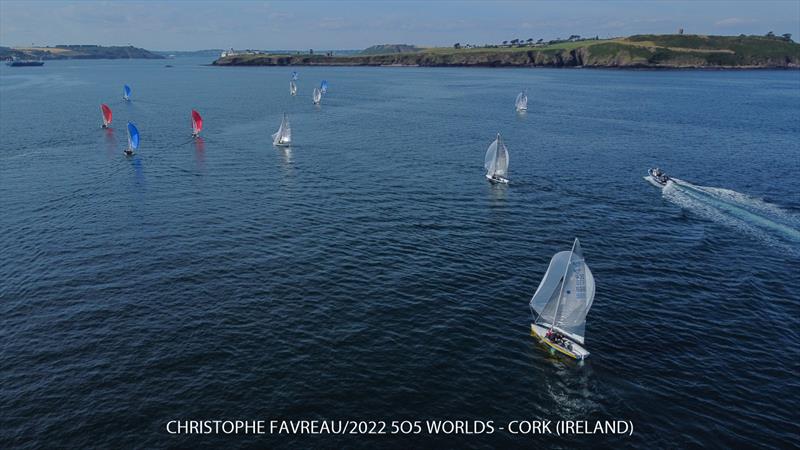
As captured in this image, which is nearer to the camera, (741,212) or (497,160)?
(741,212)

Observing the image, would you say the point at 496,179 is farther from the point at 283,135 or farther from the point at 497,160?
the point at 283,135

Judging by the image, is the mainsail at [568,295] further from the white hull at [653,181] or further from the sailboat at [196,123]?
the sailboat at [196,123]

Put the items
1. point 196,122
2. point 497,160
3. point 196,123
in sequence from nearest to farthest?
point 497,160 → point 196,122 → point 196,123

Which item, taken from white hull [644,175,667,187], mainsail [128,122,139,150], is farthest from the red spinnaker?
white hull [644,175,667,187]

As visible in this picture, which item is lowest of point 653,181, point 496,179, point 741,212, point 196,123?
point 741,212

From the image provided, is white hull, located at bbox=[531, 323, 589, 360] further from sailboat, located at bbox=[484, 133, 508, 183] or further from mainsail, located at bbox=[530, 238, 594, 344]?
sailboat, located at bbox=[484, 133, 508, 183]

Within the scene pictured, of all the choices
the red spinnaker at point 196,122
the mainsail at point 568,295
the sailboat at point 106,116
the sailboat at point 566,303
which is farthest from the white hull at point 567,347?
the sailboat at point 106,116

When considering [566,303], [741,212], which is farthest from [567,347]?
[741,212]
